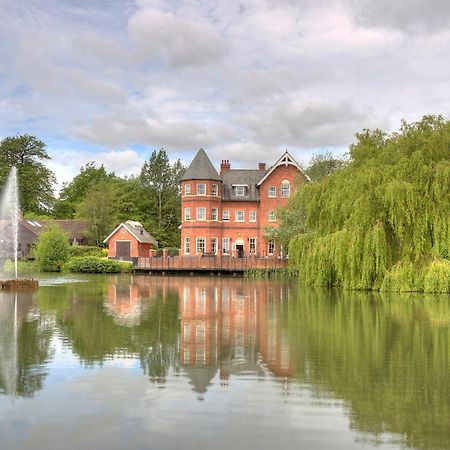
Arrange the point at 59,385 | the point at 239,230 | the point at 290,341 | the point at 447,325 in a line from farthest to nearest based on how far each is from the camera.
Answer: the point at 239,230 < the point at 447,325 < the point at 290,341 < the point at 59,385

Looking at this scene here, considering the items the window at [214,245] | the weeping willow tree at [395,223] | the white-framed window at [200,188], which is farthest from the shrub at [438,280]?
the white-framed window at [200,188]

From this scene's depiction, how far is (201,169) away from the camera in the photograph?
5884 cm

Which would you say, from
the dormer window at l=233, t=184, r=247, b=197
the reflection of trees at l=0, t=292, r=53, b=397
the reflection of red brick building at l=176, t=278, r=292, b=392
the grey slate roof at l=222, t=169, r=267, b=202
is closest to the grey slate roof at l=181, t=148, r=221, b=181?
the grey slate roof at l=222, t=169, r=267, b=202

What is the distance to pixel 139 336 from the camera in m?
14.9

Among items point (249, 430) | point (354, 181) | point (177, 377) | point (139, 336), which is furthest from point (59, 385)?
point (354, 181)

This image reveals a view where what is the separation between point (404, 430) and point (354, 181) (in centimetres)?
2449

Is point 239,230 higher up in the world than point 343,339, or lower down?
higher up

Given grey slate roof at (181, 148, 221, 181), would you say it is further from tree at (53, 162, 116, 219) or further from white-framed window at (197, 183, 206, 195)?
tree at (53, 162, 116, 219)

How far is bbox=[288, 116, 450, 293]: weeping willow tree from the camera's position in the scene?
27328 mm

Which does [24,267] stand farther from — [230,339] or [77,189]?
[230,339]

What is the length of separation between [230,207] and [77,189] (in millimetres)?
37070

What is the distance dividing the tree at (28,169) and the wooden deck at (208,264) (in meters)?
30.3

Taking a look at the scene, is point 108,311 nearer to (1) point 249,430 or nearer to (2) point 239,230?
(1) point 249,430

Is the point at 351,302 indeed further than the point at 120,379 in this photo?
Yes
